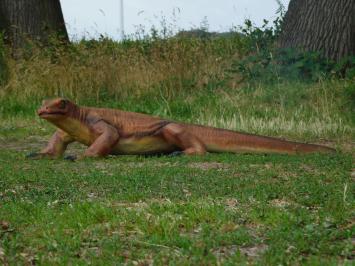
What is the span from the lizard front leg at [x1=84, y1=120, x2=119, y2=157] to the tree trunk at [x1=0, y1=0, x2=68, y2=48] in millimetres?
8562

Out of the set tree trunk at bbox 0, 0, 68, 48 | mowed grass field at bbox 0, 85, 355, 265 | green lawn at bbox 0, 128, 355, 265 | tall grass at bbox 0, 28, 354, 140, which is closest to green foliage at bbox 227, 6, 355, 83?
tall grass at bbox 0, 28, 354, 140

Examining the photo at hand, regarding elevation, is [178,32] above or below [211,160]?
above

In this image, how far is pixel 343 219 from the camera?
5.89 m

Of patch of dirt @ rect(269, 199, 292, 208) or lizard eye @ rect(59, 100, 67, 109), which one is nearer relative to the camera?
patch of dirt @ rect(269, 199, 292, 208)

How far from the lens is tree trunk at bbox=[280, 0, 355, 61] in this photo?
16453 millimetres

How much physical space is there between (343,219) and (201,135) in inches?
190

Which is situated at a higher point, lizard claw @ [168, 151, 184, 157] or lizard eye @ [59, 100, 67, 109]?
lizard eye @ [59, 100, 67, 109]

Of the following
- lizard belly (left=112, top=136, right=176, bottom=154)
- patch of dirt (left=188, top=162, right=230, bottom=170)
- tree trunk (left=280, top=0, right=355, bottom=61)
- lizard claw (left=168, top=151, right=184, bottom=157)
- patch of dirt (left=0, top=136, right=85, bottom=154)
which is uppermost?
tree trunk (left=280, top=0, right=355, bottom=61)

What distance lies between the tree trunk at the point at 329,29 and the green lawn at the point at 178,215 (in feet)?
25.8

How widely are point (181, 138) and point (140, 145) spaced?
1.54 ft

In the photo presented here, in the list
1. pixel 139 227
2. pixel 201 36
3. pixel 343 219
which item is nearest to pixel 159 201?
pixel 139 227

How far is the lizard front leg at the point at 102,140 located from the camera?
1012 centimetres

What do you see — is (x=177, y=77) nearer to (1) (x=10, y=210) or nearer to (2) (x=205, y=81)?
(2) (x=205, y=81)

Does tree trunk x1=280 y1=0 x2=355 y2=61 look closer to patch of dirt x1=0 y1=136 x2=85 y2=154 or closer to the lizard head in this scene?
patch of dirt x1=0 y1=136 x2=85 y2=154
